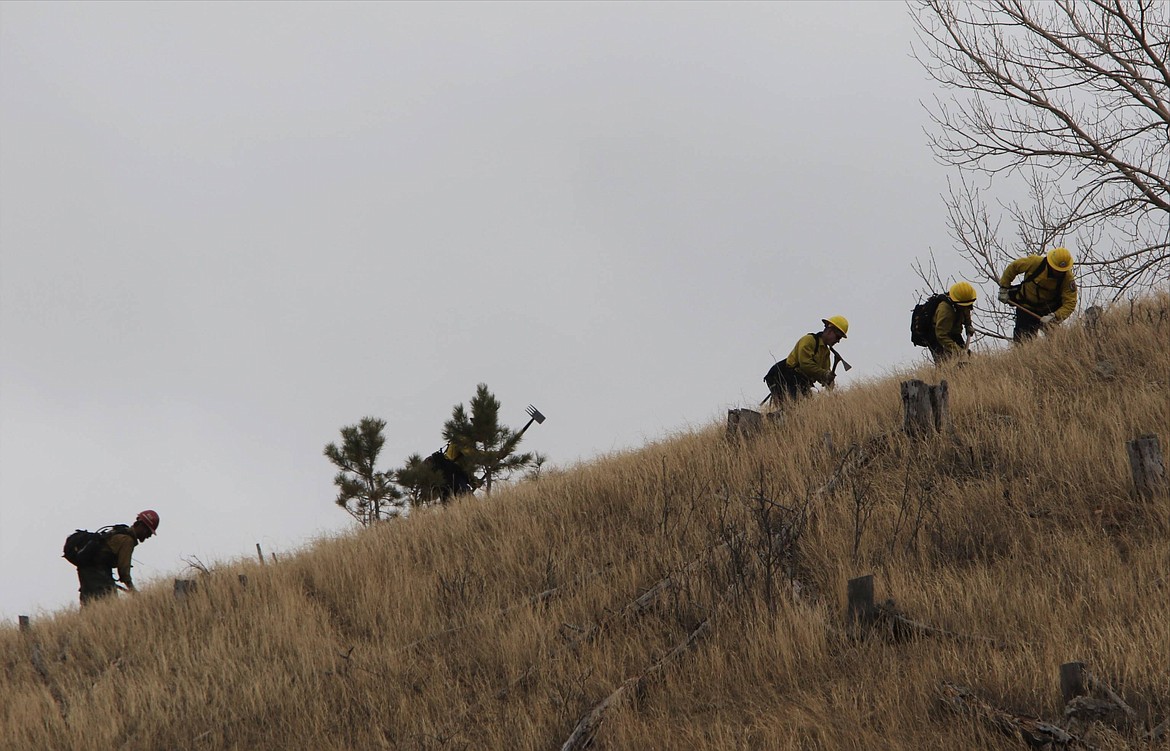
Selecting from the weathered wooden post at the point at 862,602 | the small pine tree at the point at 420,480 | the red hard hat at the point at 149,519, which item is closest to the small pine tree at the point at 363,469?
the small pine tree at the point at 420,480

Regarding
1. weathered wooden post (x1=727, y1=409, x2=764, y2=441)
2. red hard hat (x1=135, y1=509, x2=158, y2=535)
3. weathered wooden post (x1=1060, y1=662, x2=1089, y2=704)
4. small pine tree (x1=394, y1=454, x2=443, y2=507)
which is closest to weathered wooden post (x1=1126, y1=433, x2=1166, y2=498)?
weathered wooden post (x1=1060, y1=662, x2=1089, y2=704)

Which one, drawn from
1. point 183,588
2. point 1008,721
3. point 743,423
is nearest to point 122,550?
point 183,588

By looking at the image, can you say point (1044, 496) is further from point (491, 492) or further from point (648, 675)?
point (491, 492)

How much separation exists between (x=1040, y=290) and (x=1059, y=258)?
47cm

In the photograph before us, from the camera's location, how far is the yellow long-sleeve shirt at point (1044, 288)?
1065 cm

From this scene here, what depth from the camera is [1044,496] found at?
5820mm

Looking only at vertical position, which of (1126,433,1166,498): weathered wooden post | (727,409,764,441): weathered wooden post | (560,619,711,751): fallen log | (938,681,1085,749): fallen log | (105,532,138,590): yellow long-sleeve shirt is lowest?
(938,681,1085,749): fallen log

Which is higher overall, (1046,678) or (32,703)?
(32,703)

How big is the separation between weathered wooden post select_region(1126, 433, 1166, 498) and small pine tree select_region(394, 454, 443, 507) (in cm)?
842

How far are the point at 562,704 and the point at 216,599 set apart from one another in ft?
12.9

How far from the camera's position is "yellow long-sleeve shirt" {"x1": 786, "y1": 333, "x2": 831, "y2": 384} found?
11.2 metres

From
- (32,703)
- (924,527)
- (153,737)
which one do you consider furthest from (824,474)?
(32,703)

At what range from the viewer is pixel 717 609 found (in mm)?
5176

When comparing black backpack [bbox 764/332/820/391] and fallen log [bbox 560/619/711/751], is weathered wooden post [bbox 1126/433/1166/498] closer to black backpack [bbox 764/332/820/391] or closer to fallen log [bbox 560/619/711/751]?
fallen log [bbox 560/619/711/751]
